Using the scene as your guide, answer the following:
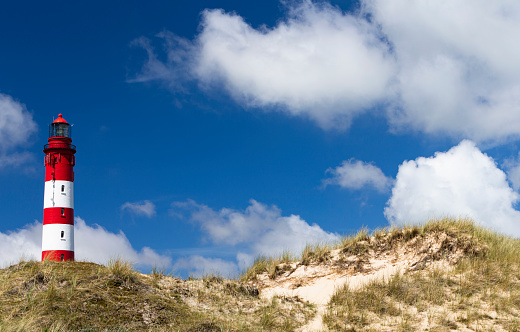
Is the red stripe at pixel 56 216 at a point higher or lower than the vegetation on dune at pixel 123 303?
higher

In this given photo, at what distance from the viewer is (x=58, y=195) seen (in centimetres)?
3153

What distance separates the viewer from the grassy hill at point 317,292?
12.4 metres

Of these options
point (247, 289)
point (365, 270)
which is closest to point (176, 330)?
point (247, 289)

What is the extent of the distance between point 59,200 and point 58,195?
38 centimetres

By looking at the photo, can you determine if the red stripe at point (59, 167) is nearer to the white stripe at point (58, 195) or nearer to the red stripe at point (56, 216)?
the white stripe at point (58, 195)

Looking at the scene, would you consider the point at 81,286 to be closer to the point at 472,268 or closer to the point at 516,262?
the point at 472,268

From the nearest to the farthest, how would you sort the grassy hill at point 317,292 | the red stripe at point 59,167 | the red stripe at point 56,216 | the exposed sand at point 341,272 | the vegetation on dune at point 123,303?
the vegetation on dune at point 123,303 → the grassy hill at point 317,292 → the exposed sand at point 341,272 → the red stripe at point 56,216 → the red stripe at point 59,167

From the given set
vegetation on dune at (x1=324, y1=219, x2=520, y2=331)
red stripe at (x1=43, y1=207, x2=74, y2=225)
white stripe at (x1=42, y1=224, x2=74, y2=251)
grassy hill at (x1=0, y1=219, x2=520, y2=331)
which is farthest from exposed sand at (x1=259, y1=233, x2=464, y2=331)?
red stripe at (x1=43, y1=207, x2=74, y2=225)

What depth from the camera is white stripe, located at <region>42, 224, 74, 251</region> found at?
1204 inches

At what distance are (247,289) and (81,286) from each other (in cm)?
499

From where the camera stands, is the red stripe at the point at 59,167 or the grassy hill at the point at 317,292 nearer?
the grassy hill at the point at 317,292

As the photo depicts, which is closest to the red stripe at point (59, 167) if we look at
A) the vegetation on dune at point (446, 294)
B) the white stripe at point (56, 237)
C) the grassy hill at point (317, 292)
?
the white stripe at point (56, 237)

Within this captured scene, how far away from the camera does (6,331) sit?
10.4 metres

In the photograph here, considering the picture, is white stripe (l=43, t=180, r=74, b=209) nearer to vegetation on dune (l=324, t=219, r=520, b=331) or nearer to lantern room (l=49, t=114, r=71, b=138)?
lantern room (l=49, t=114, r=71, b=138)
